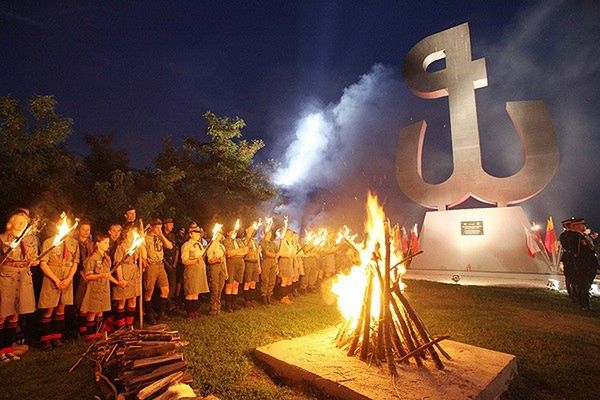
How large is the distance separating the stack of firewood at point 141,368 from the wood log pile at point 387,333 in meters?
2.39

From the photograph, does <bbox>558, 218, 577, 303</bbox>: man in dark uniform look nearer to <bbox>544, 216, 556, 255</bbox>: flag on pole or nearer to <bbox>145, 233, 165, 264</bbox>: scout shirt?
<bbox>544, 216, 556, 255</bbox>: flag on pole

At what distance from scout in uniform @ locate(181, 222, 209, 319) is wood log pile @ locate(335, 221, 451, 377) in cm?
408

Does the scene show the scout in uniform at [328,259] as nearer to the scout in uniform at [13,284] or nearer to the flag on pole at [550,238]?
the scout in uniform at [13,284]

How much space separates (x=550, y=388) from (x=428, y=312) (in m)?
A: 4.20

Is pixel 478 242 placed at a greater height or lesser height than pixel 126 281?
greater

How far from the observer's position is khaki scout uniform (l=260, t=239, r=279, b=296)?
9.89 metres

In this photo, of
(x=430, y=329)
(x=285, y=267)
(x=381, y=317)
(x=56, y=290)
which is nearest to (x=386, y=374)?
(x=381, y=317)

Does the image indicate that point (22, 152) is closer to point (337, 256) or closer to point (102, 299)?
point (102, 299)

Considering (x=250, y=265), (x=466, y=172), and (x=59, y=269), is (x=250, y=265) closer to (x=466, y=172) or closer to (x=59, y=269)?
(x=59, y=269)

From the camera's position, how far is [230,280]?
29.5 ft

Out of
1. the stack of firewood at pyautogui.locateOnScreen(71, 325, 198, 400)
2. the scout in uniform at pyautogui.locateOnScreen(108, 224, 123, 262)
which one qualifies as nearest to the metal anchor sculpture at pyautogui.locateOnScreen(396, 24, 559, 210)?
the scout in uniform at pyautogui.locateOnScreen(108, 224, 123, 262)

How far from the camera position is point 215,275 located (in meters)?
8.28

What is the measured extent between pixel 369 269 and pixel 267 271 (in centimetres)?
523

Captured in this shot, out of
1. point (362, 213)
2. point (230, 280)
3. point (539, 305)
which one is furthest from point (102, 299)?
point (362, 213)
